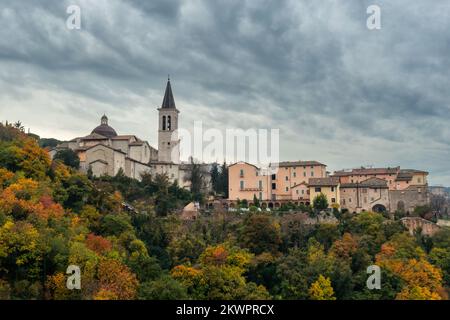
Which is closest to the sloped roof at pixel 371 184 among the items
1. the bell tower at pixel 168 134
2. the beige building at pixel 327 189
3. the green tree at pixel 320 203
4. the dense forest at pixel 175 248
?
the beige building at pixel 327 189

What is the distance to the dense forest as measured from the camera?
3212 cm

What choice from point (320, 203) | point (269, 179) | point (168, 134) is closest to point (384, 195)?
point (320, 203)

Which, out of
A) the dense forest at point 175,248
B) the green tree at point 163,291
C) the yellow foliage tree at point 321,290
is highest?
the dense forest at point 175,248

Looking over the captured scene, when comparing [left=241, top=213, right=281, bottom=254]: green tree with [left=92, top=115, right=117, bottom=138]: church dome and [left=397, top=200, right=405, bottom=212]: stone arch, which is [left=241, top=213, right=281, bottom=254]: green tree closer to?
[left=397, top=200, right=405, bottom=212]: stone arch

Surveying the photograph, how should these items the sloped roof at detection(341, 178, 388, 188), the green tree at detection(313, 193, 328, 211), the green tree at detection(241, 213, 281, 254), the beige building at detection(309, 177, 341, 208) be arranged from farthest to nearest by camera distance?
the sloped roof at detection(341, 178, 388, 188) → the beige building at detection(309, 177, 341, 208) → the green tree at detection(313, 193, 328, 211) → the green tree at detection(241, 213, 281, 254)

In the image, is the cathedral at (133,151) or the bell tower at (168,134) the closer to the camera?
Result: the cathedral at (133,151)

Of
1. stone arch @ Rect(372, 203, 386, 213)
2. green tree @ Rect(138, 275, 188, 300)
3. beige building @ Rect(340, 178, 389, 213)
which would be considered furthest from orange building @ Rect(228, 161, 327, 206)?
green tree @ Rect(138, 275, 188, 300)

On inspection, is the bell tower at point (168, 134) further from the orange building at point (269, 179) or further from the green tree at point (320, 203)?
the green tree at point (320, 203)

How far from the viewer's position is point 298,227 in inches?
1945

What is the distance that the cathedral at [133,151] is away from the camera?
198 feet

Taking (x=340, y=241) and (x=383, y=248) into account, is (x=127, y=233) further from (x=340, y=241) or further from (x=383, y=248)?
(x=383, y=248)

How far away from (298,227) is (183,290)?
1939 centimetres

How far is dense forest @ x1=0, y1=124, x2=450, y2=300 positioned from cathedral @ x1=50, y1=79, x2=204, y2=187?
5692mm
